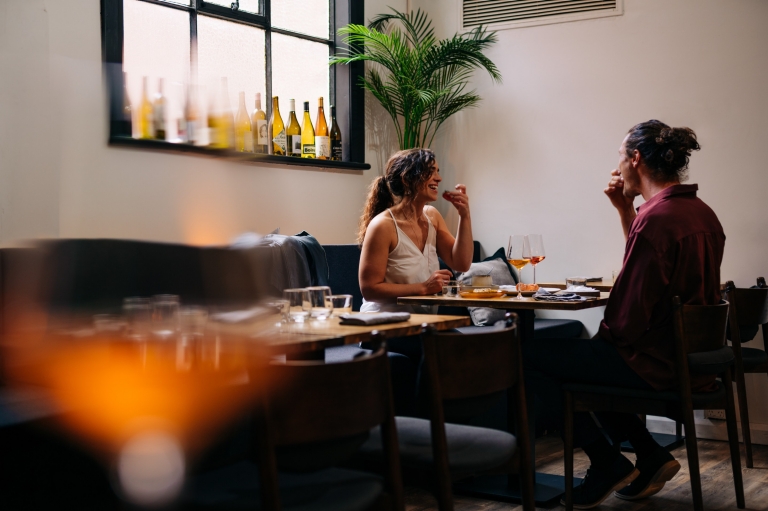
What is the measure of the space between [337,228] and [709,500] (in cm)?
219

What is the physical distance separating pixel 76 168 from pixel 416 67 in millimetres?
3953

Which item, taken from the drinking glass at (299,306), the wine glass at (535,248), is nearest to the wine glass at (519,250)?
the wine glass at (535,248)

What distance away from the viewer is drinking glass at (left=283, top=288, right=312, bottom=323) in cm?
165

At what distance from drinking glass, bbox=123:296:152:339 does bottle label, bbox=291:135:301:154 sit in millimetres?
3503

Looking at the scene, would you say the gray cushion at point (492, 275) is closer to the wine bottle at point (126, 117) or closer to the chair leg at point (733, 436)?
the chair leg at point (733, 436)

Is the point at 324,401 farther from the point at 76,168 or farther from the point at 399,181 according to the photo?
the point at 399,181

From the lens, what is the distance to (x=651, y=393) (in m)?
2.22

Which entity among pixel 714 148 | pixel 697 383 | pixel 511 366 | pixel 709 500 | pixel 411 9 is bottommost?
pixel 709 500

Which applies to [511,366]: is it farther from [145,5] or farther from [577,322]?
[577,322]

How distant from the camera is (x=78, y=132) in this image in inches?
8.8

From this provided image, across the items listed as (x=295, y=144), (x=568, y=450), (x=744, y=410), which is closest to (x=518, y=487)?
(x=568, y=450)

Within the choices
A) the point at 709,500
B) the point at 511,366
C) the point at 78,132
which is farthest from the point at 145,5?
the point at 709,500

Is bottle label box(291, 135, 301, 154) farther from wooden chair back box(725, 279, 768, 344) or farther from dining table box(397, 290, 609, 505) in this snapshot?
wooden chair back box(725, 279, 768, 344)

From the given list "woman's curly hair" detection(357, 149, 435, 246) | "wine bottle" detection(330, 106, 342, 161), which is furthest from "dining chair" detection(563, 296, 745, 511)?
"wine bottle" detection(330, 106, 342, 161)
